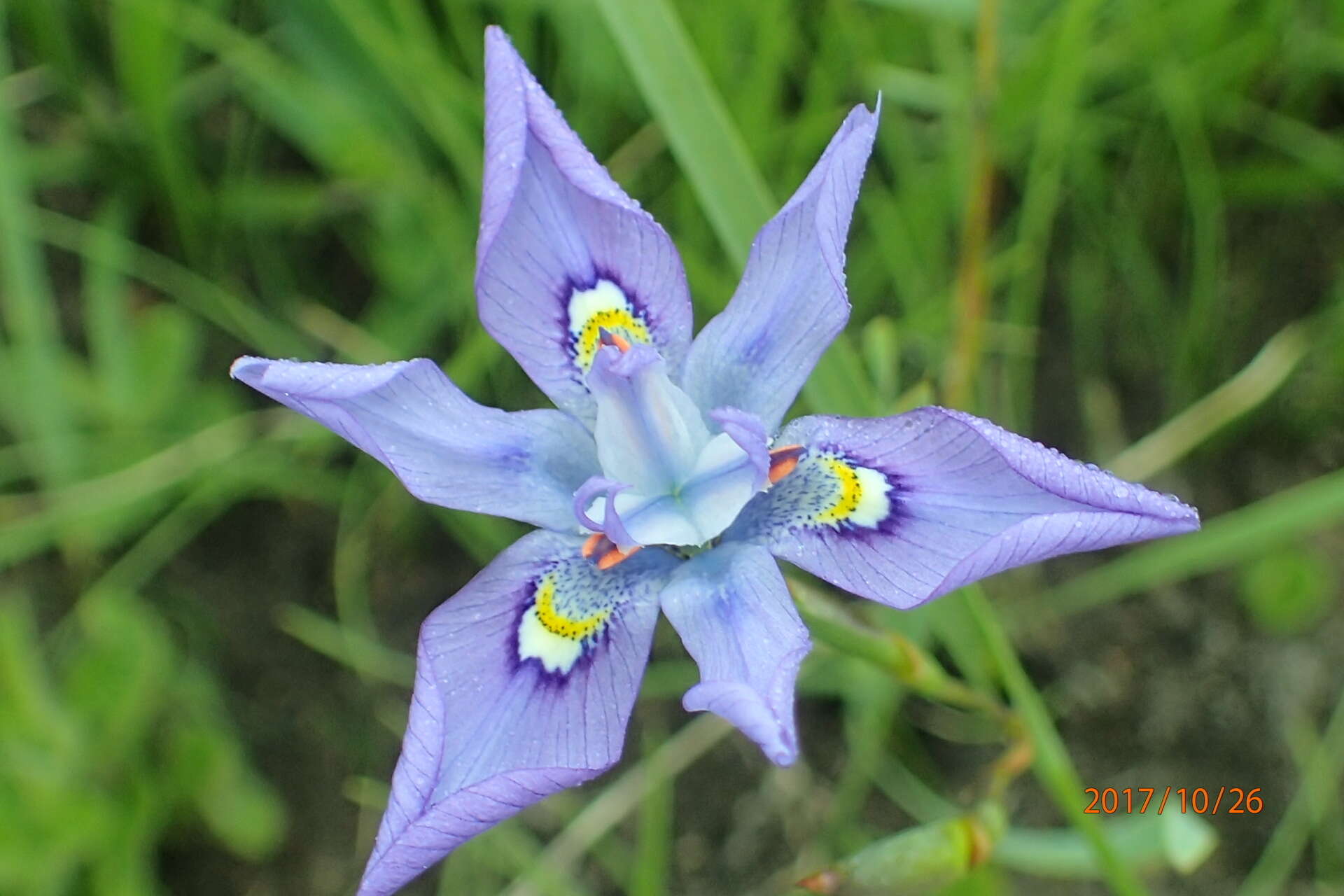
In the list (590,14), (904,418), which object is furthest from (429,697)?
(590,14)

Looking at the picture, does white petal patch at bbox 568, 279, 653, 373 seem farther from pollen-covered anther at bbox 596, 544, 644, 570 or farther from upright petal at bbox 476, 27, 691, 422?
pollen-covered anther at bbox 596, 544, 644, 570

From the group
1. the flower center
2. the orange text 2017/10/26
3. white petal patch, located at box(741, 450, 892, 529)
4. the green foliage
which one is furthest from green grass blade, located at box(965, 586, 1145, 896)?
the green foliage

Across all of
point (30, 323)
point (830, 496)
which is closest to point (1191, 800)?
point (830, 496)

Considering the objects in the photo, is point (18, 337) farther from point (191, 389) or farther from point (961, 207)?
point (961, 207)

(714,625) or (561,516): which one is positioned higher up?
(561,516)

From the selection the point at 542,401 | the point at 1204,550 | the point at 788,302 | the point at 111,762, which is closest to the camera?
the point at 788,302

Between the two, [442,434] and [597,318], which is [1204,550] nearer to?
[597,318]
